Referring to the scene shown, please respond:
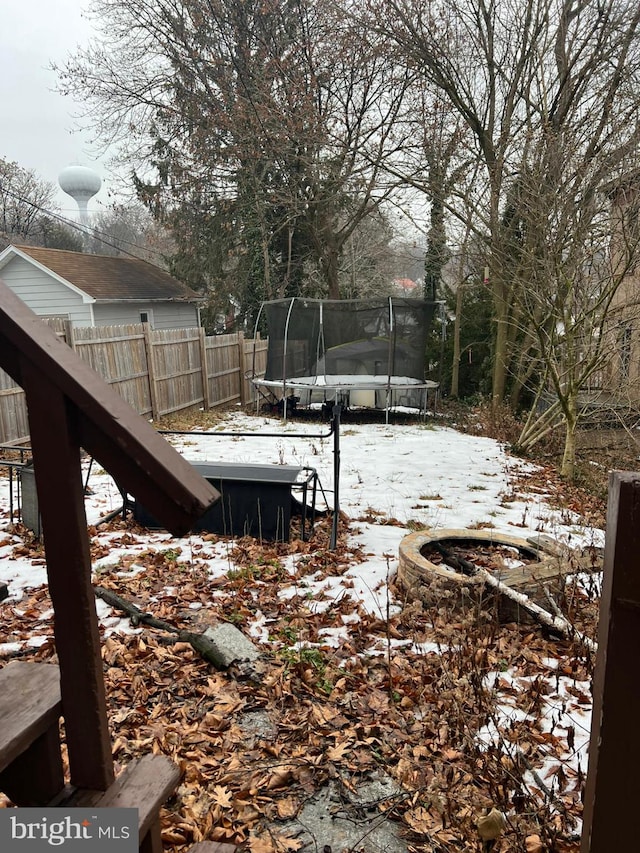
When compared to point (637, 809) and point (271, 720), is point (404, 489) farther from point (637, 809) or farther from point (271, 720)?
point (637, 809)

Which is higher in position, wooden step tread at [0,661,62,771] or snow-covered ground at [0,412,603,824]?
wooden step tread at [0,661,62,771]

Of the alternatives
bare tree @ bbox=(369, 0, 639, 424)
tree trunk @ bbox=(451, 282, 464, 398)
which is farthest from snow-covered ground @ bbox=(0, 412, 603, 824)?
tree trunk @ bbox=(451, 282, 464, 398)

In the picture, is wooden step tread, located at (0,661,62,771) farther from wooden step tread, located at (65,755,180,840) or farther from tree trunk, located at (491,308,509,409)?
tree trunk, located at (491,308,509,409)

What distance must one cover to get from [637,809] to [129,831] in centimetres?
100

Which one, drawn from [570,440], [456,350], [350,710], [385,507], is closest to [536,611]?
[350,710]

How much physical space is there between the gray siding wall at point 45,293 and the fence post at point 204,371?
4.67 metres

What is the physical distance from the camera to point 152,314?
18.8 m

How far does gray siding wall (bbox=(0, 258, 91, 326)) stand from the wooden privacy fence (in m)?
4.71

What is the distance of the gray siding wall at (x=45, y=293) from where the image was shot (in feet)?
54.0

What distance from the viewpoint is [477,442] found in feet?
36.3

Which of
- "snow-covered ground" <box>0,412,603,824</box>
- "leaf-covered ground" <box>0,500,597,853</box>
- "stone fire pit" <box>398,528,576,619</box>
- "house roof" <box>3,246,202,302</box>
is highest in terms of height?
"house roof" <box>3,246,202,302</box>

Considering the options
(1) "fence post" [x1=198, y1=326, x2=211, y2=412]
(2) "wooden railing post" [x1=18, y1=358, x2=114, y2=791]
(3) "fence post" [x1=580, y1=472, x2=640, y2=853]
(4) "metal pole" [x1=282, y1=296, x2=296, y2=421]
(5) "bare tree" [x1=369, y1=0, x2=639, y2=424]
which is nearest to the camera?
(3) "fence post" [x1=580, y1=472, x2=640, y2=853]

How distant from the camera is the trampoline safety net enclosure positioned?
13.7 m

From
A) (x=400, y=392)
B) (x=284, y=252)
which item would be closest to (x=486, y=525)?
(x=400, y=392)
